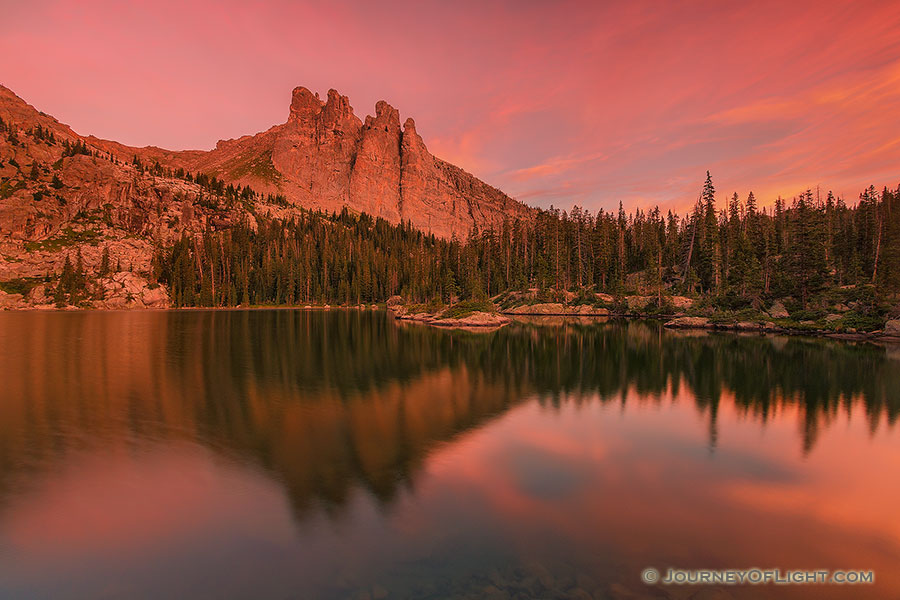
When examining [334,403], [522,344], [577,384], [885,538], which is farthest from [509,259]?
[885,538]

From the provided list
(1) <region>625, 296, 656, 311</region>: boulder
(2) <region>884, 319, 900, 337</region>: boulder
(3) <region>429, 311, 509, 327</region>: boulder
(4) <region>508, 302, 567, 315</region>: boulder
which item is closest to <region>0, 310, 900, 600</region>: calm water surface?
(2) <region>884, 319, 900, 337</region>: boulder

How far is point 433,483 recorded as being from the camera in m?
11.5

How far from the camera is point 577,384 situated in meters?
25.5

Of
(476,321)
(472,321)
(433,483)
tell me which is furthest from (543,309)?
(433,483)

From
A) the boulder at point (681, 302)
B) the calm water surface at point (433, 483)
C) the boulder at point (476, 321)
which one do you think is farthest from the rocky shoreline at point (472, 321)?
the calm water surface at point (433, 483)

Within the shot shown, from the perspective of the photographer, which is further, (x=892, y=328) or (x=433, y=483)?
(x=892, y=328)

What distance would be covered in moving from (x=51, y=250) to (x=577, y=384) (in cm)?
16934

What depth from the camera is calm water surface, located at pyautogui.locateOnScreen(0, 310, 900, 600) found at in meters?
7.70

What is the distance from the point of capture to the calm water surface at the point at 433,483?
25.3 ft

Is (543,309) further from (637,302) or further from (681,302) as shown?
(681,302)

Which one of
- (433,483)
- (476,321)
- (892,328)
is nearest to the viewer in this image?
(433,483)

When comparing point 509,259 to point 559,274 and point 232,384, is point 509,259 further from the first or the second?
point 232,384

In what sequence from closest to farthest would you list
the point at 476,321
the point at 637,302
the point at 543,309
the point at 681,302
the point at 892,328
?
the point at 892,328 < the point at 476,321 < the point at 681,302 < the point at 637,302 < the point at 543,309

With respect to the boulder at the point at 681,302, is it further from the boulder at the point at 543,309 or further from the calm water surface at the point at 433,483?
the calm water surface at the point at 433,483
